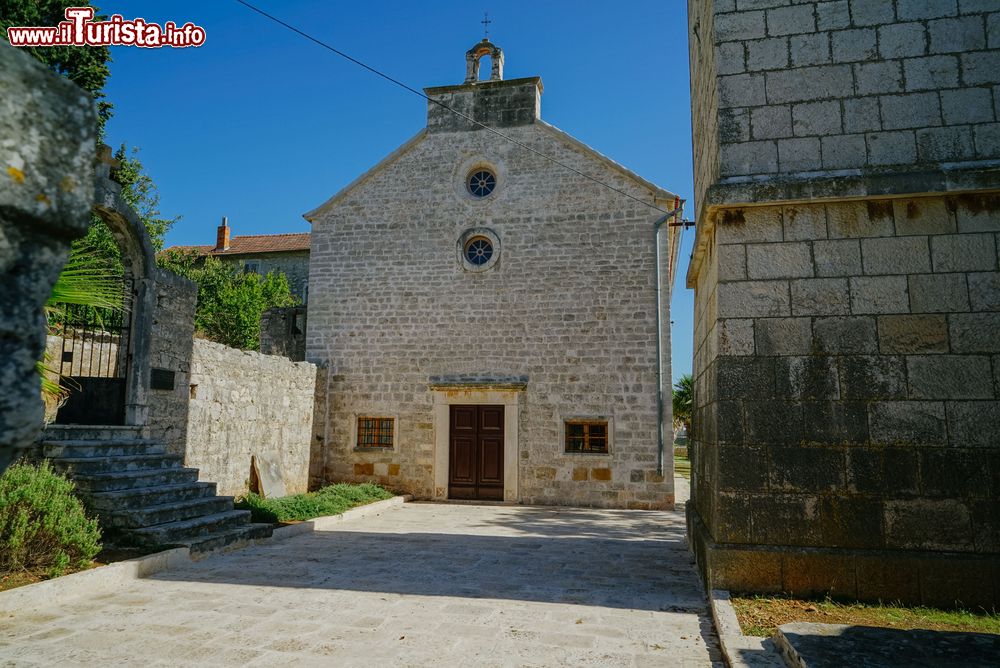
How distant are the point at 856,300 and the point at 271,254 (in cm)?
2858

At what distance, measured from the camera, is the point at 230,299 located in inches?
1017

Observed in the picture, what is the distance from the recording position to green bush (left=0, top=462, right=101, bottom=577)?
4699 millimetres

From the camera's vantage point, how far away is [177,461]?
7.35 meters

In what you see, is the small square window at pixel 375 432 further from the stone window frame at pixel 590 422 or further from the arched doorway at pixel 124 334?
the arched doorway at pixel 124 334

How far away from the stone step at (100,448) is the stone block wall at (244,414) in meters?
1.49

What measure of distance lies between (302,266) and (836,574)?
90.9 ft

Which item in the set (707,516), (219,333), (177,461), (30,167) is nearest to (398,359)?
(177,461)

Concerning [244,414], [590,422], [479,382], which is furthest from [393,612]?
[479,382]

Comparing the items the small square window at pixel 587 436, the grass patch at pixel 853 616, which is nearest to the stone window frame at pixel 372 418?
the small square window at pixel 587 436

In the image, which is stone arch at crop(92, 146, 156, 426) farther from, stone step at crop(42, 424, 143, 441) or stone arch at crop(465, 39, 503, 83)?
stone arch at crop(465, 39, 503, 83)

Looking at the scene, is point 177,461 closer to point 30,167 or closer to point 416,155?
point 30,167

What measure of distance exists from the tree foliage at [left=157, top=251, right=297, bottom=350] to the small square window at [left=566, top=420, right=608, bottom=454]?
17.0 meters

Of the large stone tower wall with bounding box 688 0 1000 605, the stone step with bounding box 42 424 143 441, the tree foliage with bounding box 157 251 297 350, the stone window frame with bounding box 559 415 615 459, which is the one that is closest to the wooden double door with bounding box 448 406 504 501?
the stone window frame with bounding box 559 415 615 459

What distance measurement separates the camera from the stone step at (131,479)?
5.88m
